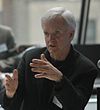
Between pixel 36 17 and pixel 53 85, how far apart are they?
418cm

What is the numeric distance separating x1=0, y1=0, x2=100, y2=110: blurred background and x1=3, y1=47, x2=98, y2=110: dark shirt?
338 centimetres

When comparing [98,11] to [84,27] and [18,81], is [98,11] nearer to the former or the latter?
[84,27]

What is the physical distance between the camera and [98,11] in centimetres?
607

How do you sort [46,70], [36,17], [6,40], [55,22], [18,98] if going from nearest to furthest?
[46,70] < [55,22] < [18,98] < [6,40] < [36,17]

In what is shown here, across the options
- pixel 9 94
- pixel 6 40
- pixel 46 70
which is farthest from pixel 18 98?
pixel 6 40

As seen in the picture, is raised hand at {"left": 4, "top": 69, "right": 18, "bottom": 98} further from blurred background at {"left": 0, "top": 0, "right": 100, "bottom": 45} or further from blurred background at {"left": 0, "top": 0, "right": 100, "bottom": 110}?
blurred background at {"left": 0, "top": 0, "right": 100, "bottom": 45}

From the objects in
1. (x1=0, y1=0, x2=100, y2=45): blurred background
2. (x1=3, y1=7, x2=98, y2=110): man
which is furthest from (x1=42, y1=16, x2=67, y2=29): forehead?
(x1=0, y1=0, x2=100, y2=45): blurred background

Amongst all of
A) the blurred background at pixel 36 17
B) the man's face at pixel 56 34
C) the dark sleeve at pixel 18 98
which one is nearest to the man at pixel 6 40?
the blurred background at pixel 36 17

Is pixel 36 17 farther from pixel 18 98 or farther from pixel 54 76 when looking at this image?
pixel 54 76

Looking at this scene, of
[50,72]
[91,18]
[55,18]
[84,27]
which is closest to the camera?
[50,72]

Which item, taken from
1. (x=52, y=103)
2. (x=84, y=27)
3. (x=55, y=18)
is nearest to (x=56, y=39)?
(x=55, y=18)

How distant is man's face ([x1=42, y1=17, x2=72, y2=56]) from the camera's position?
1.71m

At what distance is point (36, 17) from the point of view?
5.89 m

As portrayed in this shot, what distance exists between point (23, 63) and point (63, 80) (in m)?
0.35
